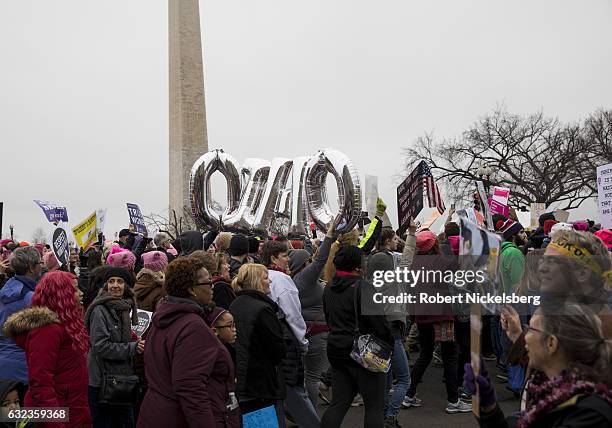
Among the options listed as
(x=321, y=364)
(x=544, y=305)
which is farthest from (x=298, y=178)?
(x=544, y=305)

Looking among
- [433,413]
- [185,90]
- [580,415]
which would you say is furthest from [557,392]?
[185,90]

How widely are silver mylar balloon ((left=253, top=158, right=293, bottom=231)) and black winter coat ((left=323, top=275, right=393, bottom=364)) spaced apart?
11.8 m

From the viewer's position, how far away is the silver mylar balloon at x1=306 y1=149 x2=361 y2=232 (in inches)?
533

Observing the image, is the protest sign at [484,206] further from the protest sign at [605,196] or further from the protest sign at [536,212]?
the protest sign at [536,212]

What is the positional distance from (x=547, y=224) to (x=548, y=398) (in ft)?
20.8

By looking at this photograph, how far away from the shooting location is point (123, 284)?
4805mm

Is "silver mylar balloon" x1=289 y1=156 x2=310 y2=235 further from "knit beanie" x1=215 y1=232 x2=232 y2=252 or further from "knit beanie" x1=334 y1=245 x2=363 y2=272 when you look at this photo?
"knit beanie" x1=334 y1=245 x2=363 y2=272

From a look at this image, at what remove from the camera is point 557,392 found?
2.08 m

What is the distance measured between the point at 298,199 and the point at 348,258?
1075cm

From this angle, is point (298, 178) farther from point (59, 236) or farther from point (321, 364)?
point (321, 364)

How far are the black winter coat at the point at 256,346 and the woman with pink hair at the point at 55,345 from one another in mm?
1017

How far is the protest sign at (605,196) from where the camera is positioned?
721cm

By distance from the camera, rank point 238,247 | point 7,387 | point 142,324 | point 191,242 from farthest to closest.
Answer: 1. point 191,242
2. point 238,247
3. point 142,324
4. point 7,387

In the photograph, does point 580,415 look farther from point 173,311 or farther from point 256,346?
point 256,346
